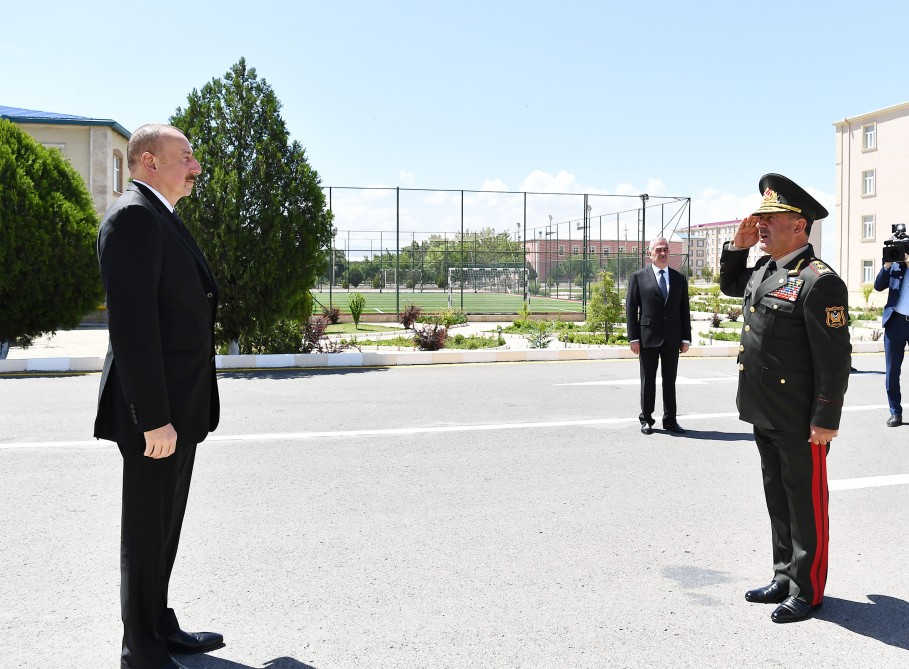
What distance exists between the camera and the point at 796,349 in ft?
12.5

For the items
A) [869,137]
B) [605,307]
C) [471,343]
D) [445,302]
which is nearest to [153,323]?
[471,343]

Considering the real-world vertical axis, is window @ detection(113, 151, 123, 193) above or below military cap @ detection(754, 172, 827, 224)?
above

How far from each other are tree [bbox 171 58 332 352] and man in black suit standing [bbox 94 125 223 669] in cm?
1096

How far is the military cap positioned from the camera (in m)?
3.86

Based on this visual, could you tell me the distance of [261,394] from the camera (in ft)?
34.6

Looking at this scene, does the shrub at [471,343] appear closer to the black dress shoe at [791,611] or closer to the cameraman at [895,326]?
the cameraman at [895,326]

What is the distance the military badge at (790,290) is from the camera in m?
3.74

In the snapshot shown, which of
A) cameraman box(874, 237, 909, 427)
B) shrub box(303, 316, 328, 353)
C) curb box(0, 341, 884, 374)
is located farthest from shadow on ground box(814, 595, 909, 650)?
shrub box(303, 316, 328, 353)

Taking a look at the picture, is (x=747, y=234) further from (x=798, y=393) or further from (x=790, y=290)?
(x=798, y=393)

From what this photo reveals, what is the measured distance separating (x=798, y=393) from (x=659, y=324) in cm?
457

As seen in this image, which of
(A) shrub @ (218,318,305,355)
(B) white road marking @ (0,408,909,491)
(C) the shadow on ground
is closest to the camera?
(C) the shadow on ground

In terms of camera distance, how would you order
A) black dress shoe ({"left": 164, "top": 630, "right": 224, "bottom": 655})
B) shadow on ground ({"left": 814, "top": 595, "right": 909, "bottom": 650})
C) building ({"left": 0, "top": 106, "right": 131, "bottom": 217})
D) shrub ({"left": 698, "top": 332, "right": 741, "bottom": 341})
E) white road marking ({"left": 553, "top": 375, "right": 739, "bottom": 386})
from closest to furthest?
1. black dress shoe ({"left": 164, "top": 630, "right": 224, "bottom": 655})
2. shadow on ground ({"left": 814, "top": 595, "right": 909, "bottom": 650})
3. white road marking ({"left": 553, "top": 375, "right": 739, "bottom": 386})
4. shrub ({"left": 698, "top": 332, "right": 741, "bottom": 341})
5. building ({"left": 0, "top": 106, "right": 131, "bottom": 217})

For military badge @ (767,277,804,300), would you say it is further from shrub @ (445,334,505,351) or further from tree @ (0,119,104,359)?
shrub @ (445,334,505,351)

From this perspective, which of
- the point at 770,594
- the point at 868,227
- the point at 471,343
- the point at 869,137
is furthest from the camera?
the point at 868,227
